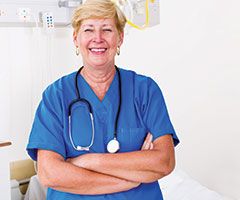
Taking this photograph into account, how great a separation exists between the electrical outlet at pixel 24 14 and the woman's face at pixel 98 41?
176 centimetres

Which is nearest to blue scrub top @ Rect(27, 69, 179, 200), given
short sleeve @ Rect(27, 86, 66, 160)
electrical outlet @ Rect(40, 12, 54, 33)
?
short sleeve @ Rect(27, 86, 66, 160)

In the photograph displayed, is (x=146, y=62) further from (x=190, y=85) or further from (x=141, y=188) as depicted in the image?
(x=141, y=188)

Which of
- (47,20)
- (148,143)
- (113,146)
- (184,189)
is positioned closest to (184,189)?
(184,189)

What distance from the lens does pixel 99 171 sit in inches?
50.5

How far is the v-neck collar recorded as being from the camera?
1.40 metres

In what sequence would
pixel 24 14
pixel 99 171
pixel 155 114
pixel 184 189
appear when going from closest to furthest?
pixel 99 171 → pixel 155 114 → pixel 184 189 → pixel 24 14

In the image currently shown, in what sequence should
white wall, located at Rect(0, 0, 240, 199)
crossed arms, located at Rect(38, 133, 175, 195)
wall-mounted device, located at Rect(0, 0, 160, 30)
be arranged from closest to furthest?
1. crossed arms, located at Rect(38, 133, 175, 195)
2. white wall, located at Rect(0, 0, 240, 199)
3. wall-mounted device, located at Rect(0, 0, 160, 30)

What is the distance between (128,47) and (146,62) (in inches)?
9.9

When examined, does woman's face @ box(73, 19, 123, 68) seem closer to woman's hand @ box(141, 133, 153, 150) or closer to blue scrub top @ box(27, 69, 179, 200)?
blue scrub top @ box(27, 69, 179, 200)

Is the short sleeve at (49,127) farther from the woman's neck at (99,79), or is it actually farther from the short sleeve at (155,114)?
the short sleeve at (155,114)

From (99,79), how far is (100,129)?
8.0 inches

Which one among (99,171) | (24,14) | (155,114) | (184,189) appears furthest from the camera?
(24,14)

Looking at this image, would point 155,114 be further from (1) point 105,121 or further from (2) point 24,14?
(2) point 24,14

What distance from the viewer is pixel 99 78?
144 centimetres
